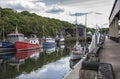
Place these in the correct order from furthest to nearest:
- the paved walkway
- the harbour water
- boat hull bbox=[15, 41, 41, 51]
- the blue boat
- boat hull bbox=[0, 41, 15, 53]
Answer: boat hull bbox=[15, 41, 41, 51], the blue boat, boat hull bbox=[0, 41, 15, 53], the harbour water, the paved walkway

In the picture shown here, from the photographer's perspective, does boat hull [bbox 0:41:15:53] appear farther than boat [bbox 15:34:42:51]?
No

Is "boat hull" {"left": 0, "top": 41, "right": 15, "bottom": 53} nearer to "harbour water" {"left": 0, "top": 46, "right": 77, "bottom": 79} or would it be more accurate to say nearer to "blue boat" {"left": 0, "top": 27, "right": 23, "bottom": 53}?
"blue boat" {"left": 0, "top": 27, "right": 23, "bottom": 53}

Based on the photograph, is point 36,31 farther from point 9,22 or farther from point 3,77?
point 3,77

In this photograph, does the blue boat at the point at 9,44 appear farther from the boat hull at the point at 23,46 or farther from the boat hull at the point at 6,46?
the boat hull at the point at 23,46

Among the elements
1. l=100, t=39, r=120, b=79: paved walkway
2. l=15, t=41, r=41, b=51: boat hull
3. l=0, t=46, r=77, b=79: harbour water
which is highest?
l=100, t=39, r=120, b=79: paved walkway

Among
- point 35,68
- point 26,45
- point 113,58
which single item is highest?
point 113,58

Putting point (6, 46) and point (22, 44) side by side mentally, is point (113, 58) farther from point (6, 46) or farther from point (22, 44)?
point (22, 44)

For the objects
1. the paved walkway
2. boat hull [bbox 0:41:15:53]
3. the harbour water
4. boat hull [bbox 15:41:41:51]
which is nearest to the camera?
the paved walkway

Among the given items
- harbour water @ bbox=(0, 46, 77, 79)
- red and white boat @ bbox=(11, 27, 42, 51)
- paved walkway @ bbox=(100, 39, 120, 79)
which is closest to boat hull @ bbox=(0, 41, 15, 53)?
red and white boat @ bbox=(11, 27, 42, 51)

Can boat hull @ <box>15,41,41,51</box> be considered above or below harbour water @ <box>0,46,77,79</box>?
above

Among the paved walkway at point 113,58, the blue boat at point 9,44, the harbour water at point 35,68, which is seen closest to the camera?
the paved walkway at point 113,58

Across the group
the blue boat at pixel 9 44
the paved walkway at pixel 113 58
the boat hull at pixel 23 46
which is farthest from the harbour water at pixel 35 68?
the boat hull at pixel 23 46

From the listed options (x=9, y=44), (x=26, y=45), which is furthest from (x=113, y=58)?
(x=26, y=45)

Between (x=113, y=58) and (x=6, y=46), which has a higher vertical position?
(x=113, y=58)
